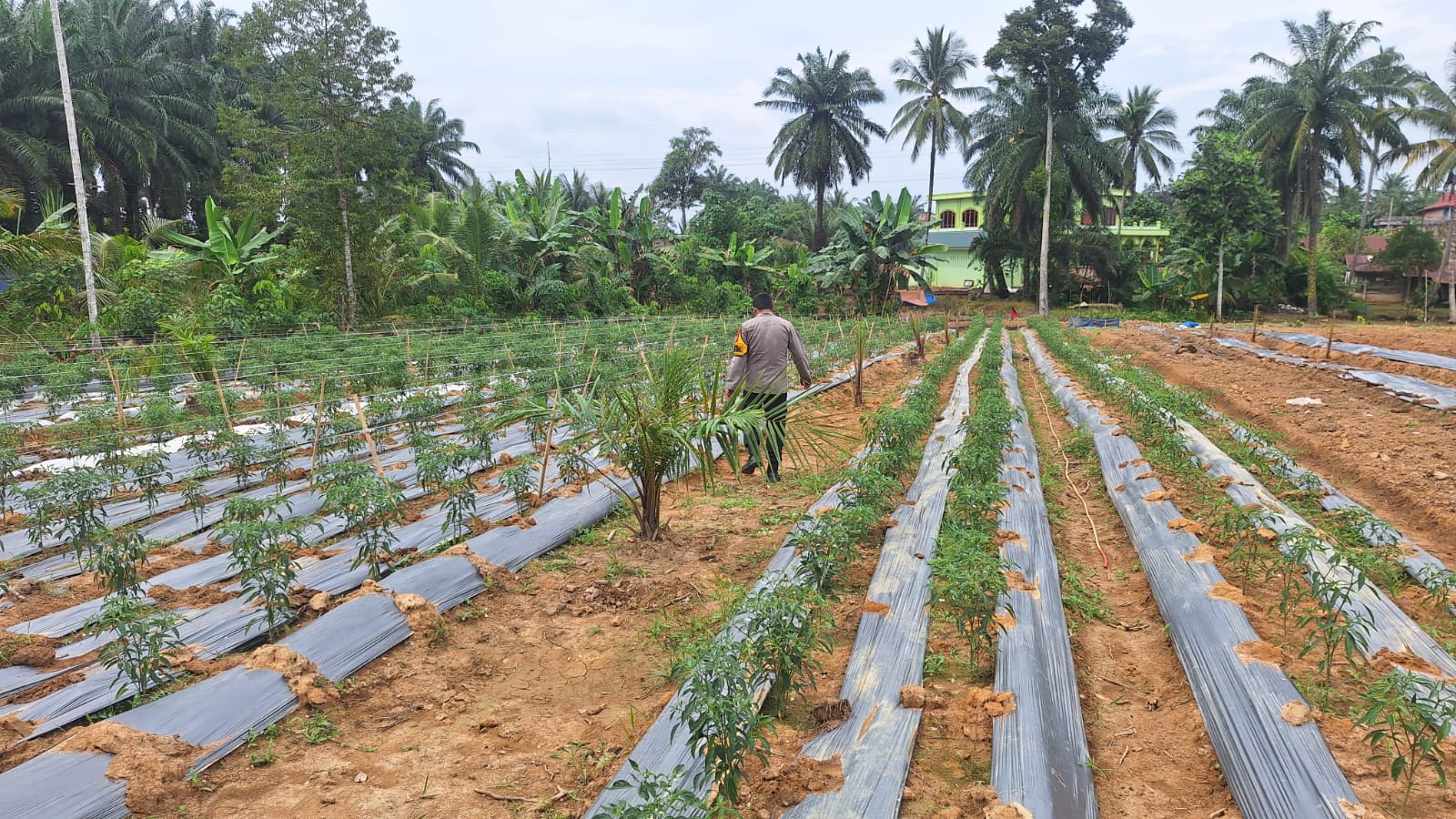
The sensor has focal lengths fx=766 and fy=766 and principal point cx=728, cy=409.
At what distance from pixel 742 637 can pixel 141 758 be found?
1943 millimetres

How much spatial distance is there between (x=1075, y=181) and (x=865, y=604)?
103 feet

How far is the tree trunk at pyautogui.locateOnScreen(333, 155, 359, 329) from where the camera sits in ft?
48.4

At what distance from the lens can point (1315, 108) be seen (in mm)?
Answer: 27438

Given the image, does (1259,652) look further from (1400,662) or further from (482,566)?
(482,566)

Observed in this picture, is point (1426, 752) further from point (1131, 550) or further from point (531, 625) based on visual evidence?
point (531, 625)

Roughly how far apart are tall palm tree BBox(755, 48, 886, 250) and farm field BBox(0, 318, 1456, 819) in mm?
27944

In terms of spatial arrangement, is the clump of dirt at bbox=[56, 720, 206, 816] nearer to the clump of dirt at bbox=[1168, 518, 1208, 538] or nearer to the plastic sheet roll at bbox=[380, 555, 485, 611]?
A: the plastic sheet roll at bbox=[380, 555, 485, 611]

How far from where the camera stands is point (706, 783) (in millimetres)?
2277

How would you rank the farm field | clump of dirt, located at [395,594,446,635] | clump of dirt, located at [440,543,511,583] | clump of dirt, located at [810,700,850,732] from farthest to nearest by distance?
clump of dirt, located at [440,543,511,583] < clump of dirt, located at [395,594,446,635] < clump of dirt, located at [810,700,850,732] < the farm field

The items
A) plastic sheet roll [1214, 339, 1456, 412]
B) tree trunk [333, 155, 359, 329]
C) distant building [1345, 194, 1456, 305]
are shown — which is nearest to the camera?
plastic sheet roll [1214, 339, 1456, 412]

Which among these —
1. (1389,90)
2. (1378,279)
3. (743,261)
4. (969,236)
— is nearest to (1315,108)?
(1389,90)

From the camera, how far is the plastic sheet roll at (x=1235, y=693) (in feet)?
7.42

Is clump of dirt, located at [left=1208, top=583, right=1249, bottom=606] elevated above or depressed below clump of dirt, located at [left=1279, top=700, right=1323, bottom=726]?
above

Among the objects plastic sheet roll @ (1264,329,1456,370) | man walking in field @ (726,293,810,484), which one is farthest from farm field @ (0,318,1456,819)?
plastic sheet roll @ (1264,329,1456,370)
